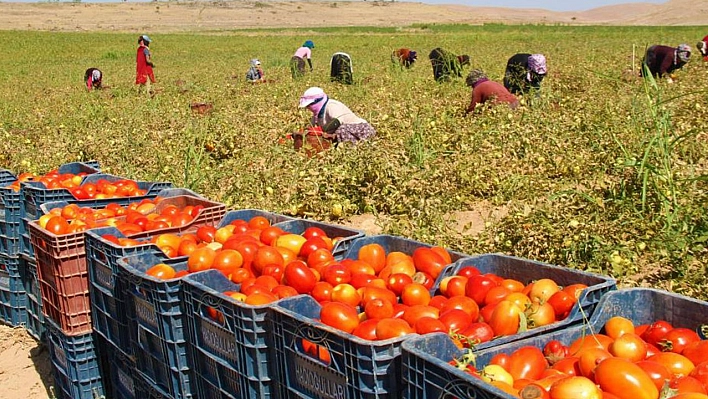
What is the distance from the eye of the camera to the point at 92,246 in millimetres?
3639

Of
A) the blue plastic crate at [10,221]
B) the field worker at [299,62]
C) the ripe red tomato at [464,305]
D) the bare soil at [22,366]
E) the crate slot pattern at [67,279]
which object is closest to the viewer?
the ripe red tomato at [464,305]

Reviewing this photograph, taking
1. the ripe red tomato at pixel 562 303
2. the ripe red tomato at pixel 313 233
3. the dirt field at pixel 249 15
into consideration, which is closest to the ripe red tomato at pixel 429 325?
the ripe red tomato at pixel 562 303

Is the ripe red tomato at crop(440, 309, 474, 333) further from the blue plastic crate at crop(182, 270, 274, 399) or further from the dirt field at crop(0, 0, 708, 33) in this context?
the dirt field at crop(0, 0, 708, 33)

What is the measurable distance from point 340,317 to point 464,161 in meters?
4.16

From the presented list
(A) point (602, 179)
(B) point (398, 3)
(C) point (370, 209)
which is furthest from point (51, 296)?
(B) point (398, 3)

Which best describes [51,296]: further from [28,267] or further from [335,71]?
[335,71]

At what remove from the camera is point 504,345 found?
229 cm

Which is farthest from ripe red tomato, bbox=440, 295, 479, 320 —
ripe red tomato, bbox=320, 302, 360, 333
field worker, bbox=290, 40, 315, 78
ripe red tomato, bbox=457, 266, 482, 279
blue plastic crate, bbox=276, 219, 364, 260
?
field worker, bbox=290, 40, 315, 78

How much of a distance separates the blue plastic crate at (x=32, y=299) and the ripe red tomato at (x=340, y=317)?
259 centimetres

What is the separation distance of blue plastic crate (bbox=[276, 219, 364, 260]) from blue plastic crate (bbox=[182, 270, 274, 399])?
60cm

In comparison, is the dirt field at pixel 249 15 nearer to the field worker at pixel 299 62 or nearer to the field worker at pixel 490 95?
the field worker at pixel 299 62

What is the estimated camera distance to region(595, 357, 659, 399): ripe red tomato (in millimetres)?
1937

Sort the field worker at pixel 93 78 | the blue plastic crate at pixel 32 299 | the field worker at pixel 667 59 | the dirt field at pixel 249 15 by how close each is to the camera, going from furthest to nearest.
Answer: the dirt field at pixel 249 15 → the field worker at pixel 93 78 → the field worker at pixel 667 59 → the blue plastic crate at pixel 32 299

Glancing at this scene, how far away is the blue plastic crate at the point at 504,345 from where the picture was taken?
73.2 inches
